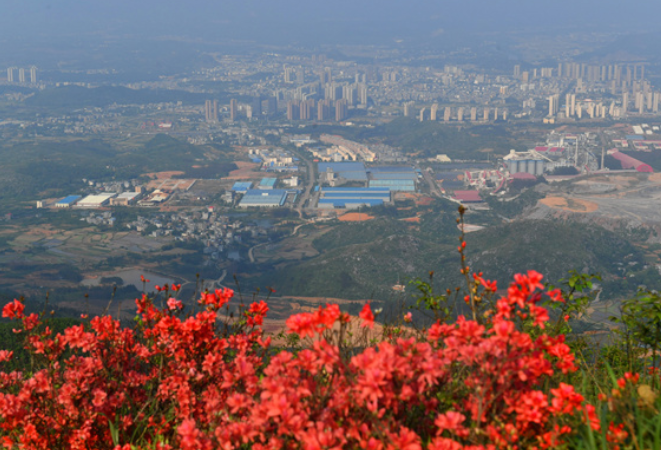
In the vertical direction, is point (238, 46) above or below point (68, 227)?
above

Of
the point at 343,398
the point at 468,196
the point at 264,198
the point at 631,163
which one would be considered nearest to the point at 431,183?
the point at 468,196

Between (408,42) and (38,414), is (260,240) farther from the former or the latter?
(408,42)

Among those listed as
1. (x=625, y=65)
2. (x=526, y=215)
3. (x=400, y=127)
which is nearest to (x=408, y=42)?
(x=625, y=65)

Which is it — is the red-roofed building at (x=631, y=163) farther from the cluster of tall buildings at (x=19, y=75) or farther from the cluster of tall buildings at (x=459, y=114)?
the cluster of tall buildings at (x=19, y=75)

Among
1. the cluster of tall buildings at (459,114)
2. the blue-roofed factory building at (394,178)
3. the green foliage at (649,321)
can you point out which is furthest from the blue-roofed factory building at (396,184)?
the green foliage at (649,321)

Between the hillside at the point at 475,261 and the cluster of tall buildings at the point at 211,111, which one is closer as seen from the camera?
the hillside at the point at 475,261

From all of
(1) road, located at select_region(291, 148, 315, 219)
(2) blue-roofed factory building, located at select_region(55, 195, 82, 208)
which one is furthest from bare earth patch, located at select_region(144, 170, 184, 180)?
(1) road, located at select_region(291, 148, 315, 219)

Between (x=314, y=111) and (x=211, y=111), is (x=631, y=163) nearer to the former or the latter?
(x=314, y=111)
